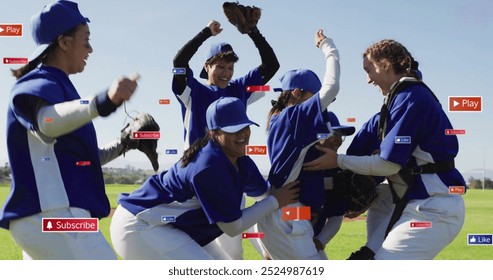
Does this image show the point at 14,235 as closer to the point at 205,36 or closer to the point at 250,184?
the point at 250,184

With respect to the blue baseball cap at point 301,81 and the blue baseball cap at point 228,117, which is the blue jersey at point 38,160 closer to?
the blue baseball cap at point 228,117

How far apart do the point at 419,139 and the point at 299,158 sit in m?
0.80

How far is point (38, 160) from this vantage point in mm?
2879

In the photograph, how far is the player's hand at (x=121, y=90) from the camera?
2.52 meters

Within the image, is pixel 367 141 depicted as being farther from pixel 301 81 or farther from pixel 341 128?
pixel 301 81

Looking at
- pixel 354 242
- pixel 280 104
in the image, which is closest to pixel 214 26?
pixel 280 104

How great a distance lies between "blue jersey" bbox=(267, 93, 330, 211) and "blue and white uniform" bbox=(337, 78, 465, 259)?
36 centimetres

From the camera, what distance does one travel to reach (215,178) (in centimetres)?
346

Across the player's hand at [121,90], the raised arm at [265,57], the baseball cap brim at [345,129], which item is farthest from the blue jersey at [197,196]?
the raised arm at [265,57]

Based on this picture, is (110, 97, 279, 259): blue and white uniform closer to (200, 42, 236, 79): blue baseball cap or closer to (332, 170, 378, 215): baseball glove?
(332, 170, 378, 215): baseball glove

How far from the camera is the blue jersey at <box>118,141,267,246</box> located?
136 inches

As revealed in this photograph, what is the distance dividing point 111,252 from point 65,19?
1.27 meters

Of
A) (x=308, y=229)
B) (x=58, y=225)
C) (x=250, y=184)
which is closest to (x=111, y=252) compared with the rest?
(x=58, y=225)
